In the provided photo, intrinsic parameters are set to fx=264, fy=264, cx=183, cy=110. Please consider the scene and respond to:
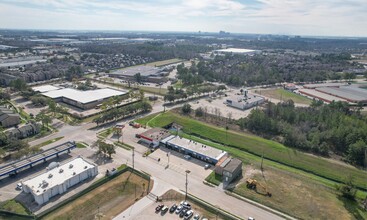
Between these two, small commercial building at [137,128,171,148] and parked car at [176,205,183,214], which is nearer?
parked car at [176,205,183,214]

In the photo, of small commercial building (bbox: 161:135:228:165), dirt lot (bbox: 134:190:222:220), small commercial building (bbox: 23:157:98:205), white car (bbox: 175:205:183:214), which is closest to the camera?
dirt lot (bbox: 134:190:222:220)

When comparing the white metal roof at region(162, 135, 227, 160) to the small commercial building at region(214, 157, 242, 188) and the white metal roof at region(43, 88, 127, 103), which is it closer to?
the small commercial building at region(214, 157, 242, 188)

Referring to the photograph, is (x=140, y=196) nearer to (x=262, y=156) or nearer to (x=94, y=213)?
(x=94, y=213)

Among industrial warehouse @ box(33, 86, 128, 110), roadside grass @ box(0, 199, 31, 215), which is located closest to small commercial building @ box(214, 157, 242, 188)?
roadside grass @ box(0, 199, 31, 215)

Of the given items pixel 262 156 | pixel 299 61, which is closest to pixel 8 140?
pixel 262 156

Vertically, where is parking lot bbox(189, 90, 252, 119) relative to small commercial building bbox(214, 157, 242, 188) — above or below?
below

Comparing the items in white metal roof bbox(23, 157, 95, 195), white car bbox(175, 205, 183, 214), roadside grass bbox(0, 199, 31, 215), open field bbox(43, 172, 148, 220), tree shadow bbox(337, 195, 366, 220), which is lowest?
open field bbox(43, 172, 148, 220)

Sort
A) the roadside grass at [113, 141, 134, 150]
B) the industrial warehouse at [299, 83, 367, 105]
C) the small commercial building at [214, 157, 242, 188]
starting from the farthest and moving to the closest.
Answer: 1. the industrial warehouse at [299, 83, 367, 105]
2. the roadside grass at [113, 141, 134, 150]
3. the small commercial building at [214, 157, 242, 188]
